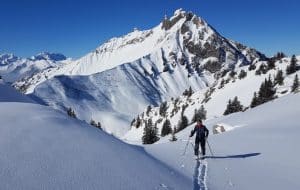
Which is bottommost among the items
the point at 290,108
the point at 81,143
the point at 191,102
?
the point at 81,143

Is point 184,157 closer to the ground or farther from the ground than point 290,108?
closer to the ground

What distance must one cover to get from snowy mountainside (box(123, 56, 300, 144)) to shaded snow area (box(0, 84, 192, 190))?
91.8 m

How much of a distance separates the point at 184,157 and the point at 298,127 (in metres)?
15.4

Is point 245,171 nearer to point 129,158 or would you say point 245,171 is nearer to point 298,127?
point 129,158

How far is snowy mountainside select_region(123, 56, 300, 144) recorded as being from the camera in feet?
405

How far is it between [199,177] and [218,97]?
421ft

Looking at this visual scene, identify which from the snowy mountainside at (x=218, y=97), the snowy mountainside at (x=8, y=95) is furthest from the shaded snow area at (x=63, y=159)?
the snowy mountainside at (x=218, y=97)

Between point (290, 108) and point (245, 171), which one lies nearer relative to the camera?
point (245, 171)

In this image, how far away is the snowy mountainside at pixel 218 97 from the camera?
12331cm

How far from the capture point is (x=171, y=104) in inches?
6831

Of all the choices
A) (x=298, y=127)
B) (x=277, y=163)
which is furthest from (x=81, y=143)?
(x=298, y=127)

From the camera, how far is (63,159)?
12.9 m

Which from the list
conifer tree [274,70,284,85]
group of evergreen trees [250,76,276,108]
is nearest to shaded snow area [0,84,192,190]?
group of evergreen trees [250,76,276,108]

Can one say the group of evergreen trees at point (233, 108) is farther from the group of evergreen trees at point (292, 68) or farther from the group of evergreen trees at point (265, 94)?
the group of evergreen trees at point (292, 68)
